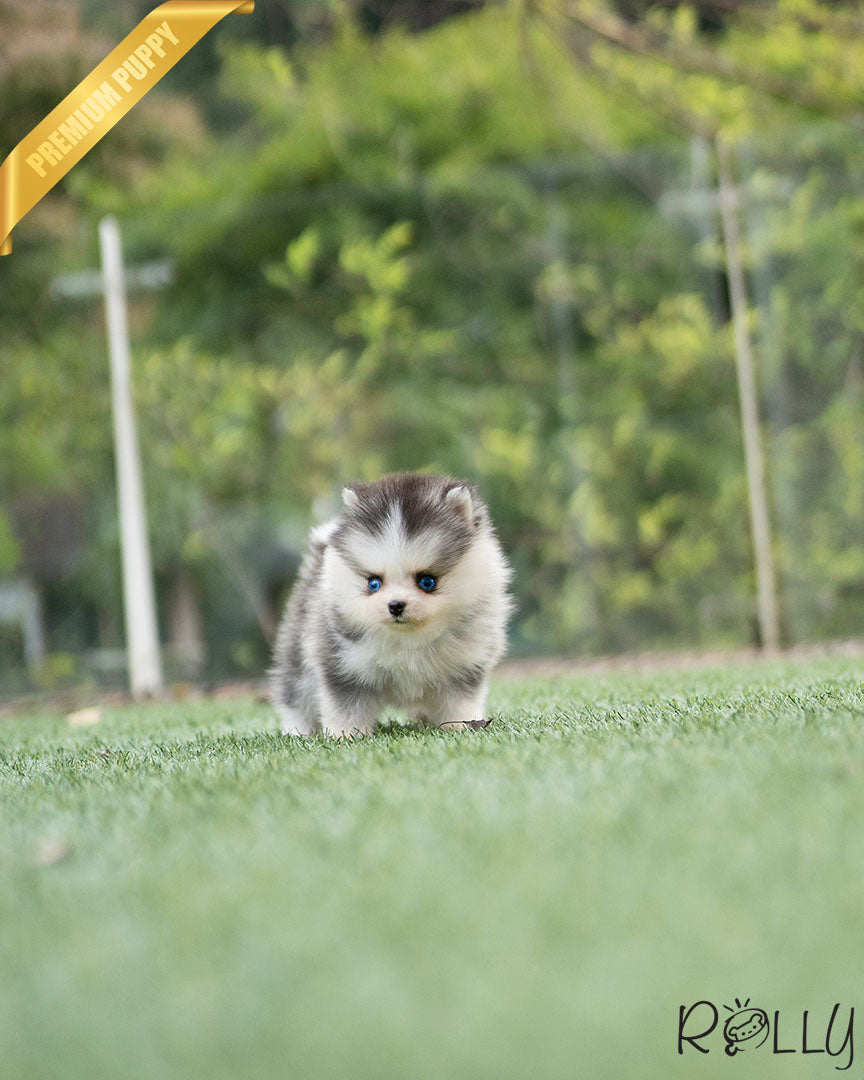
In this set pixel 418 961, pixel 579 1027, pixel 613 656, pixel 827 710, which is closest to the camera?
pixel 579 1027

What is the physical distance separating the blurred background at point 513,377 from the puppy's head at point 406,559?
3.37 m

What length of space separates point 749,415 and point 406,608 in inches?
159

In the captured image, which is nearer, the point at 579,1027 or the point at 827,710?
the point at 579,1027

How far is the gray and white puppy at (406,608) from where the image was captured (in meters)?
2.95

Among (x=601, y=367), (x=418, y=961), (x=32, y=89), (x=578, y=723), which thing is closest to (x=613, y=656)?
(x=601, y=367)

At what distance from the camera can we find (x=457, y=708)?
10.2 feet

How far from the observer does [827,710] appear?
2.69m

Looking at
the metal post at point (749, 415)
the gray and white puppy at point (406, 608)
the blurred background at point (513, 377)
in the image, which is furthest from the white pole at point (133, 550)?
the gray and white puppy at point (406, 608)

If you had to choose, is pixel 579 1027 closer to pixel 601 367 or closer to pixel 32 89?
pixel 601 367

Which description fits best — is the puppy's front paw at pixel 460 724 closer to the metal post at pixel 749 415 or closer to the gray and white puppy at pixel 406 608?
the gray and white puppy at pixel 406 608

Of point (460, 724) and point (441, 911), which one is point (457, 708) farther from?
point (441, 911)

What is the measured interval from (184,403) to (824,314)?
11.3 feet

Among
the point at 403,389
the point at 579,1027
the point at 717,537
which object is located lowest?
the point at 579,1027

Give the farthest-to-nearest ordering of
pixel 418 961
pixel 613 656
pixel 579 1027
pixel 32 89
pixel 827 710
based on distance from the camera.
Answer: pixel 32 89 < pixel 613 656 < pixel 827 710 < pixel 418 961 < pixel 579 1027
